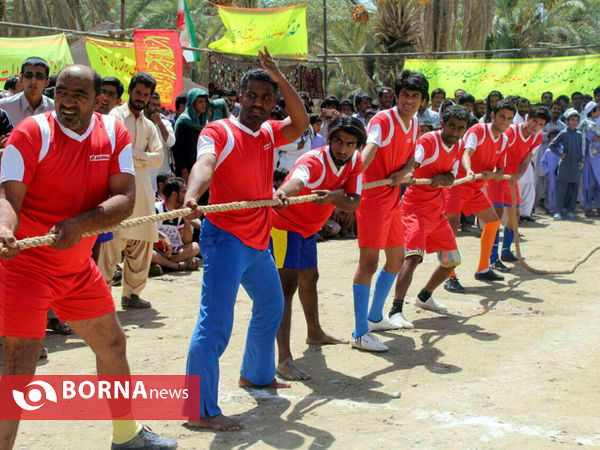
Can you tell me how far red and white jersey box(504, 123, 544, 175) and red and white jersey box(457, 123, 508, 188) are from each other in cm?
67

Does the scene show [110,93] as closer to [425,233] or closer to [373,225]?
[373,225]

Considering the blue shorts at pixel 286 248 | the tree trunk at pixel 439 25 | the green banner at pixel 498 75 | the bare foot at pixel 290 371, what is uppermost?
the tree trunk at pixel 439 25

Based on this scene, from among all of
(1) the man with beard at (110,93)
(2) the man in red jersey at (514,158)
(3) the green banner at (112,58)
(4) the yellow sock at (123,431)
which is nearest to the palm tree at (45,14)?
(3) the green banner at (112,58)

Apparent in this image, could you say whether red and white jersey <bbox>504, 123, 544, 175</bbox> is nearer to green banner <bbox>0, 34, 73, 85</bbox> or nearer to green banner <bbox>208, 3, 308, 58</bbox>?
green banner <bbox>208, 3, 308, 58</bbox>

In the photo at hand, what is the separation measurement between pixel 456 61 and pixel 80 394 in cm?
1260

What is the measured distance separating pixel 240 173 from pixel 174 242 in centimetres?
464

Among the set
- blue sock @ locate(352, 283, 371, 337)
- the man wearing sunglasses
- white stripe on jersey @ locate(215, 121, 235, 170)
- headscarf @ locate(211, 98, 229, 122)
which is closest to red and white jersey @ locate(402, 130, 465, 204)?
blue sock @ locate(352, 283, 371, 337)

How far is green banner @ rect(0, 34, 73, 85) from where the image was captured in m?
9.57

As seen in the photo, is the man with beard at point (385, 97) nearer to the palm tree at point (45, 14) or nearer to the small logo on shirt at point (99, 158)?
the small logo on shirt at point (99, 158)

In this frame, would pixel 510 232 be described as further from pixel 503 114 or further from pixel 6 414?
pixel 6 414

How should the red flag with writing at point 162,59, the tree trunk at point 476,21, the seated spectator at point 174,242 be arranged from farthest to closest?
the tree trunk at point 476,21 → the red flag with writing at point 162,59 → the seated spectator at point 174,242

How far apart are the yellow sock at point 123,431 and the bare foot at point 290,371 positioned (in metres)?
1.49

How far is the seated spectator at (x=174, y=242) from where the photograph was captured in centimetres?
813

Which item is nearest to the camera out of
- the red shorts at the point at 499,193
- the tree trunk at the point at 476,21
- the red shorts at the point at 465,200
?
the red shorts at the point at 465,200
